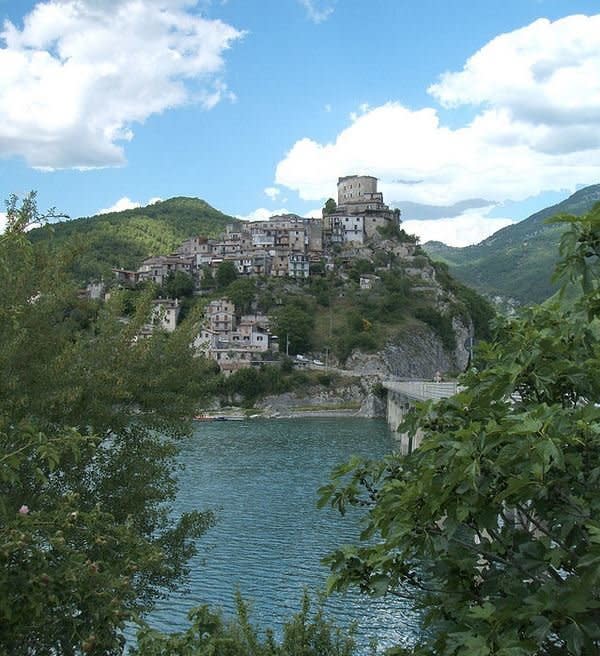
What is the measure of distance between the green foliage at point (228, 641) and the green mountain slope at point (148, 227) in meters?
97.6

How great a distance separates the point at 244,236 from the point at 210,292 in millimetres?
22388

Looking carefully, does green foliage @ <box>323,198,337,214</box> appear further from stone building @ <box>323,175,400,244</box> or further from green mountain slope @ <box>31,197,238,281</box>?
green mountain slope @ <box>31,197,238,281</box>

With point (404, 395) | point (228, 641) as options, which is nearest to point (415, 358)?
point (404, 395)

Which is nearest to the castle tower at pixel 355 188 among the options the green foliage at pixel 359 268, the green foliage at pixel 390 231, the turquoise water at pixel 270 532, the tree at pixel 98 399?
the green foliage at pixel 390 231

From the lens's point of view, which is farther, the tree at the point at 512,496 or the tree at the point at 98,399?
the tree at the point at 98,399

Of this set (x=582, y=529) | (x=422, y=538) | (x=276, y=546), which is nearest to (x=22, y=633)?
(x=422, y=538)

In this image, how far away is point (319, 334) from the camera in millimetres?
87375

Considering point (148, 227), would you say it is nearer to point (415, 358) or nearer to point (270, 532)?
point (415, 358)

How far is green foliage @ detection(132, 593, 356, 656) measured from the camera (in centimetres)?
404

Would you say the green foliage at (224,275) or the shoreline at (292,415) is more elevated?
the green foliage at (224,275)

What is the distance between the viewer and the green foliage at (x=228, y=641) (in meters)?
4.04

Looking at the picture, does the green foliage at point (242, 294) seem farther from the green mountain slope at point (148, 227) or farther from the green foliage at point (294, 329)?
the green mountain slope at point (148, 227)

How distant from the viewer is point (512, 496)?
268 cm

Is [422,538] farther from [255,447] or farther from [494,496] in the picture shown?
[255,447]
